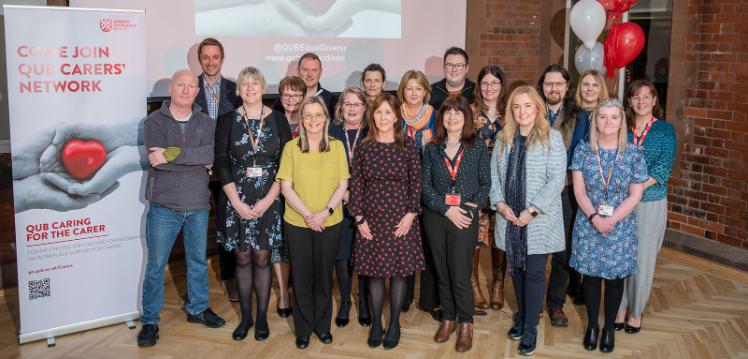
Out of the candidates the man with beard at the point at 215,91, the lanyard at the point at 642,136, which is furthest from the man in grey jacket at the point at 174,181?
the lanyard at the point at 642,136

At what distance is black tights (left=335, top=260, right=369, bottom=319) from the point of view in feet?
14.0

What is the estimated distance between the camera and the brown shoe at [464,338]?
Answer: 396cm

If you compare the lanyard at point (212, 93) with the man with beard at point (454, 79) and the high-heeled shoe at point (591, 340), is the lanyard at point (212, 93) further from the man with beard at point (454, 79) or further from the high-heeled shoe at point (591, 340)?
the high-heeled shoe at point (591, 340)

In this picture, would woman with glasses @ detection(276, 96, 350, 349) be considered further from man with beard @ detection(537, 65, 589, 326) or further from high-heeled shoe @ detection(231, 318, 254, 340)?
man with beard @ detection(537, 65, 589, 326)

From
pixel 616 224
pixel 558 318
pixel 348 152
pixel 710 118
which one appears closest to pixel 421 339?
pixel 558 318

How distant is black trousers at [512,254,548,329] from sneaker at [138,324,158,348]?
2078 mm

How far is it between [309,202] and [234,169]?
0.47 meters

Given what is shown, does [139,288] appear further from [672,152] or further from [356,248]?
[672,152]

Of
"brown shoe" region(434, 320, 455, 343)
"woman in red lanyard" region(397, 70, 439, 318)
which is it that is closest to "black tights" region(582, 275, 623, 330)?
"brown shoe" region(434, 320, 455, 343)

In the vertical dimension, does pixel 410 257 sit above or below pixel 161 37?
below

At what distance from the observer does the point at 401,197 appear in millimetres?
3791

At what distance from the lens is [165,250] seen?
4090 mm

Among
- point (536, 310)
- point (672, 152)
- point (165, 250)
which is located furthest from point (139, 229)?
point (672, 152)

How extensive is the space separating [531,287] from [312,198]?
1.29 meters
